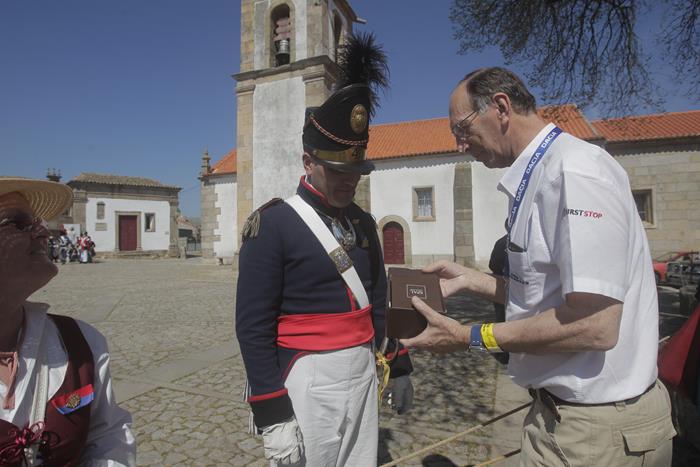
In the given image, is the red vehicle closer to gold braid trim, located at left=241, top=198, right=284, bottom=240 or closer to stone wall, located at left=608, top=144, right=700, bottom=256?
stone wall, located at left=608, top=144, right=700, bottom=256

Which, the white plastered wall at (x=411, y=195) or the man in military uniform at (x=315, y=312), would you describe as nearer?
the man in military uniform at (x=315, y=312)

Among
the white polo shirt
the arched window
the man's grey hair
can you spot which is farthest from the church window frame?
the white polo shirt

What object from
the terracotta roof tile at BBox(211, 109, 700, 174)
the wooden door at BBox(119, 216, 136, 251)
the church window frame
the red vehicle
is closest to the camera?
the red vehicle

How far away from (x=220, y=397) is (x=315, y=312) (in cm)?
306

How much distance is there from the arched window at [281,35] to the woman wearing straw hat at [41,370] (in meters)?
16.7

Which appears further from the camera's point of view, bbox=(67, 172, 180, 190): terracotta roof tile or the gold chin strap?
bbox=(67, 172, 180, 190): terracotta roof tile

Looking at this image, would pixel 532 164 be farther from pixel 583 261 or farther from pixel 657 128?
pixel 657 128

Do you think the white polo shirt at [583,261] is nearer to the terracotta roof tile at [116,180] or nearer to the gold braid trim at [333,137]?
the gold braid trim at [333,137]

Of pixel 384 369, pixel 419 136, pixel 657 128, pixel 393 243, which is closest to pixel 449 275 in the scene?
pixel 384 369

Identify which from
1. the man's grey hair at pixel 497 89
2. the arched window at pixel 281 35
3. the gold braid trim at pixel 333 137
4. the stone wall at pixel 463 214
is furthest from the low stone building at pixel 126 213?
the man's grey hair at pixel 497 89

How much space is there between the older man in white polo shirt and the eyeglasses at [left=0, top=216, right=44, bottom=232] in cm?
144

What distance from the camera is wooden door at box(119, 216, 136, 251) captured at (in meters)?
35.4

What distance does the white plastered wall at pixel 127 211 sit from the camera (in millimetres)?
33562

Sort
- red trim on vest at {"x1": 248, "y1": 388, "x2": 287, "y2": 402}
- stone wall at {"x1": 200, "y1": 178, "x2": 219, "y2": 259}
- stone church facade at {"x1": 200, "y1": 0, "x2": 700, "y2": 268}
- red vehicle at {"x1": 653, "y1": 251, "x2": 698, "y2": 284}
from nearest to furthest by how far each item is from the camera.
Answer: red trim on vest at {"x1": 248, "y1": 388, "x2": 287, "y2": 402}
red vehicle at {"x1": 653, "y1": 251, "x2": 698, "y2": 284}
stone church facade at {"x1": 200, "y1": 0, "x2": 700, "y2": 268}
stone wall at {"x1": 200, "y1": 178, "x2": 219, "y2": 259}
